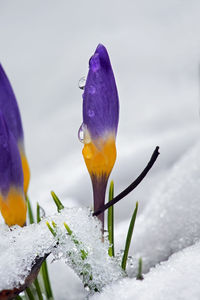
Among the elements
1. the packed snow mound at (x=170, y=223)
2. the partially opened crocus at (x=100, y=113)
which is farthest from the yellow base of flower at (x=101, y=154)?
the packed snow mound at (x=170, y=223)

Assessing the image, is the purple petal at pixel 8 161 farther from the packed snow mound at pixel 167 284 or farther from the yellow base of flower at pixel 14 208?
the packed snow mound at pixel 167 284

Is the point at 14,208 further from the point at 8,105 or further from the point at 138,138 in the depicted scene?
the point at 138,138

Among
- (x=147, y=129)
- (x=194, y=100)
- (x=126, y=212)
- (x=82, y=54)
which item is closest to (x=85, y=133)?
(x=126, y=212)

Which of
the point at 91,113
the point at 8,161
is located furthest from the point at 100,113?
the point at 8,161

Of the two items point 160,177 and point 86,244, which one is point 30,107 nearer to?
point 160,177

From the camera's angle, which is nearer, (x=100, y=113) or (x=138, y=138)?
(x=100, y=113)
